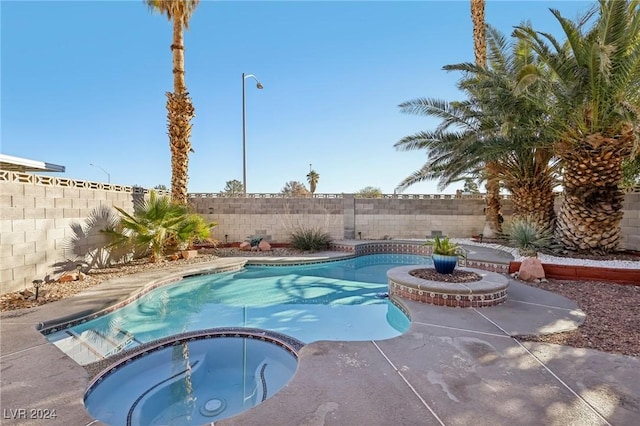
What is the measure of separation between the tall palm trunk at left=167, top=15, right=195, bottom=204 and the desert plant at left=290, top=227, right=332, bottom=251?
14.9 ft

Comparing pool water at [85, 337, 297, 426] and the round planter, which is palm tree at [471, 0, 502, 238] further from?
pool water at [85, 337, 297, 426]

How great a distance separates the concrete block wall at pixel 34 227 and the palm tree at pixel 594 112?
10777 millimetres

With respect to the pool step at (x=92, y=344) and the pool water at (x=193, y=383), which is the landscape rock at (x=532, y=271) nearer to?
the pool water at (x=193, y=383)

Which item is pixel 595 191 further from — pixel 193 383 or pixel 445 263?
pixel 193 383

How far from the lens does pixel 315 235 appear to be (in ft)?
38.2

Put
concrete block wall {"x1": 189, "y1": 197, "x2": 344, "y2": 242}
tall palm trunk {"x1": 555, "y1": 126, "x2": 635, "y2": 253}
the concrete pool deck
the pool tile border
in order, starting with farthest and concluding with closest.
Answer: concrete block wall {"x1": 189, "y1": 197, "x2": 344, "y2": 242} → tall palm trunk {"x1": 555, "y1": 126, "x2": 635, "y2": 253} → the pool tile border → the concrete pool deck

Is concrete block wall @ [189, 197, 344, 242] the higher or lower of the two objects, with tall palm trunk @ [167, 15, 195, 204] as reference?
lower

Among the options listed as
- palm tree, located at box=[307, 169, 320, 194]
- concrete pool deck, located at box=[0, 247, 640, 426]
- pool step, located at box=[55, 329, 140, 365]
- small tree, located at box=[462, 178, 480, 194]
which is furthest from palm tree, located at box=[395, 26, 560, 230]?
palm tree, located at box=[307, 169, 320, 194]

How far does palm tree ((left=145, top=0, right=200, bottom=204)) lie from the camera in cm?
1070

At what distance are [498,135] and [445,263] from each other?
5.77m

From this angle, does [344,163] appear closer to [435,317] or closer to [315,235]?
[315,235]

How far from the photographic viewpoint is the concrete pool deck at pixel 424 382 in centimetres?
233

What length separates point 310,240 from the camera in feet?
37.9

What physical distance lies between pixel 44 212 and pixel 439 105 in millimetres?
11477
